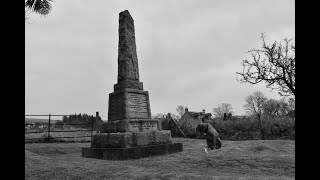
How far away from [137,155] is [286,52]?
1244 centimetres

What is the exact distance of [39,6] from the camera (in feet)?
34.5

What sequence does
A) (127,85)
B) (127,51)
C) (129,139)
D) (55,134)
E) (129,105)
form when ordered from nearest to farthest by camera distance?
(129,139) → (129,105) → (127,85) → (127,51) → (55,134)

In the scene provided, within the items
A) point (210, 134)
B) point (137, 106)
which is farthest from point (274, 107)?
point (137, 106)

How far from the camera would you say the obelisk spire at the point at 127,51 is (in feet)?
29.2

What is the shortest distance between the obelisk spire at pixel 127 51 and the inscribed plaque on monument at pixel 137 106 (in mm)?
670

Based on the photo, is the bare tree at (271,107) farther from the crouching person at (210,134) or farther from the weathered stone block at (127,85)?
the weathered stone block at (127,85)

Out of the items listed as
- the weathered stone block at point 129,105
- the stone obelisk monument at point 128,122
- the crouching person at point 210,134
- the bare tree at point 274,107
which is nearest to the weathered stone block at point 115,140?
the stone obelisk monument at point 128,122

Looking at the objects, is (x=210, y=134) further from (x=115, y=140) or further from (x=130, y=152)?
(x=115, y=140)

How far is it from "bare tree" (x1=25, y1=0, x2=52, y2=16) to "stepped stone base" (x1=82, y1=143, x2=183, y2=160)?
624 centimetres

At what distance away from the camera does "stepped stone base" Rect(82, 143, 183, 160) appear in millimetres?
7250

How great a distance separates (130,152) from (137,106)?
187 centimetres
